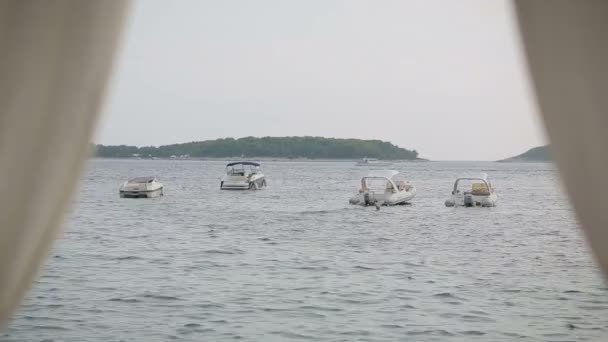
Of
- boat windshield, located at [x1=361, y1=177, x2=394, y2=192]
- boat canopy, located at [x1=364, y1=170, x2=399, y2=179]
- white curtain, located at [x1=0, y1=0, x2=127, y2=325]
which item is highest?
white curtain, located at [x1=0, y1=0, x2=127, y2=325]

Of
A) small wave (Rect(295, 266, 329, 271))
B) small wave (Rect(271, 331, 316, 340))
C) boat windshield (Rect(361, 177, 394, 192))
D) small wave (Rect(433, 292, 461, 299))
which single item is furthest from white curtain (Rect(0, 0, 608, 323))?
boat windshield (Rect(361, 177, 394, 192))

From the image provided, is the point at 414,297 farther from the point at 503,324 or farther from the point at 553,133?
the point at 553,133

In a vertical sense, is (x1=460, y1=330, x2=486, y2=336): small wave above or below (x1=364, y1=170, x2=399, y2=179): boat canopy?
below

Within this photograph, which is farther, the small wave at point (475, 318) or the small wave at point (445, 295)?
the small wave at point (445, 295)

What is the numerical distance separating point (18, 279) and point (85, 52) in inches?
23.7

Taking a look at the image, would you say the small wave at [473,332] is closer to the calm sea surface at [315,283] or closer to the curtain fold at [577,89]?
the calm sea surface at [315,283]

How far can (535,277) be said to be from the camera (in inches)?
326

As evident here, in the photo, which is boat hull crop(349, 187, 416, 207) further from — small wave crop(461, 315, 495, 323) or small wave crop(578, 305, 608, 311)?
small wave crop(461, 315, 495, 323)

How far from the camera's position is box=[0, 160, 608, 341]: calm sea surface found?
5.23 metres

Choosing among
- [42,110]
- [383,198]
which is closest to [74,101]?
[42,110]

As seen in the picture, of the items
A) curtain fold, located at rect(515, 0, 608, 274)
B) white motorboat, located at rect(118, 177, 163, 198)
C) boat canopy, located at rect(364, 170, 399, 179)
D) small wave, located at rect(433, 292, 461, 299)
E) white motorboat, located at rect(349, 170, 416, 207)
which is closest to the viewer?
curtain fold, located at rect(515, 0, 608, 274)

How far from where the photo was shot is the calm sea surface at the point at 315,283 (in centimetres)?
523

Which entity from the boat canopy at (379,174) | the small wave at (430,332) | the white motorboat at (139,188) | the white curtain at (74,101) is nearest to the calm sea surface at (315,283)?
the small wave at (430,332)

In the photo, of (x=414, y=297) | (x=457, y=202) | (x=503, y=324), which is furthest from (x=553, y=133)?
(x=457, y=202)
